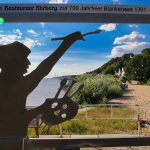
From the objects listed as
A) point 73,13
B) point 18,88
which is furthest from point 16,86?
point 73,13

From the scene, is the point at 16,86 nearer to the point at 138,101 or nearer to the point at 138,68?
the point at 138,101

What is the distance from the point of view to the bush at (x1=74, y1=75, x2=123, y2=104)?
82.4 feet

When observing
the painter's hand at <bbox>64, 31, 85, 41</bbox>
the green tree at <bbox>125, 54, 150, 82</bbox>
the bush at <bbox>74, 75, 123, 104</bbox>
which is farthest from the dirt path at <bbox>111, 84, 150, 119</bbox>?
the green tree at <bbox>125, 54, 150, 82</bbox>

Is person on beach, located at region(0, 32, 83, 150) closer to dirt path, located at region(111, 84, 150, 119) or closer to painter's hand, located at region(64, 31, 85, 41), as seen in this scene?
painter's hand, located at region(64, 31, 85, 41)

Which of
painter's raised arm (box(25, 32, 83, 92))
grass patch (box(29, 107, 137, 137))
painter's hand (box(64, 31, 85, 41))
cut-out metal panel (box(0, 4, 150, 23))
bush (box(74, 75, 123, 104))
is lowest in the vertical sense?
grass patch (box(29, 107, 137, 137))

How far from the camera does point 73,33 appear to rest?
28.2 feet

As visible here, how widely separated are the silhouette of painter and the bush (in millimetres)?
Result: 16063

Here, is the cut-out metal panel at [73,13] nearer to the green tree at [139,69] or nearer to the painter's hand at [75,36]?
the painter's hand at [75,36]

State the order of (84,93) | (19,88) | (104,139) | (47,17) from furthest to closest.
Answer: (84,93) < (47,17) < (19,88) < (104,139)

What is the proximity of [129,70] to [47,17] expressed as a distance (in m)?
56.8

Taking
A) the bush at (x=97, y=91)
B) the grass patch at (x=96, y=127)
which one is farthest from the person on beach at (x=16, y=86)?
the bush at (x=97, y=91)

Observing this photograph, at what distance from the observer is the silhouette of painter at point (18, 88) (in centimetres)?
811

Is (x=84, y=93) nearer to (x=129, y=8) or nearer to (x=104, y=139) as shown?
(x=129, y=8)

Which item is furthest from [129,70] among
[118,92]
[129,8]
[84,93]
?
[129,8]
